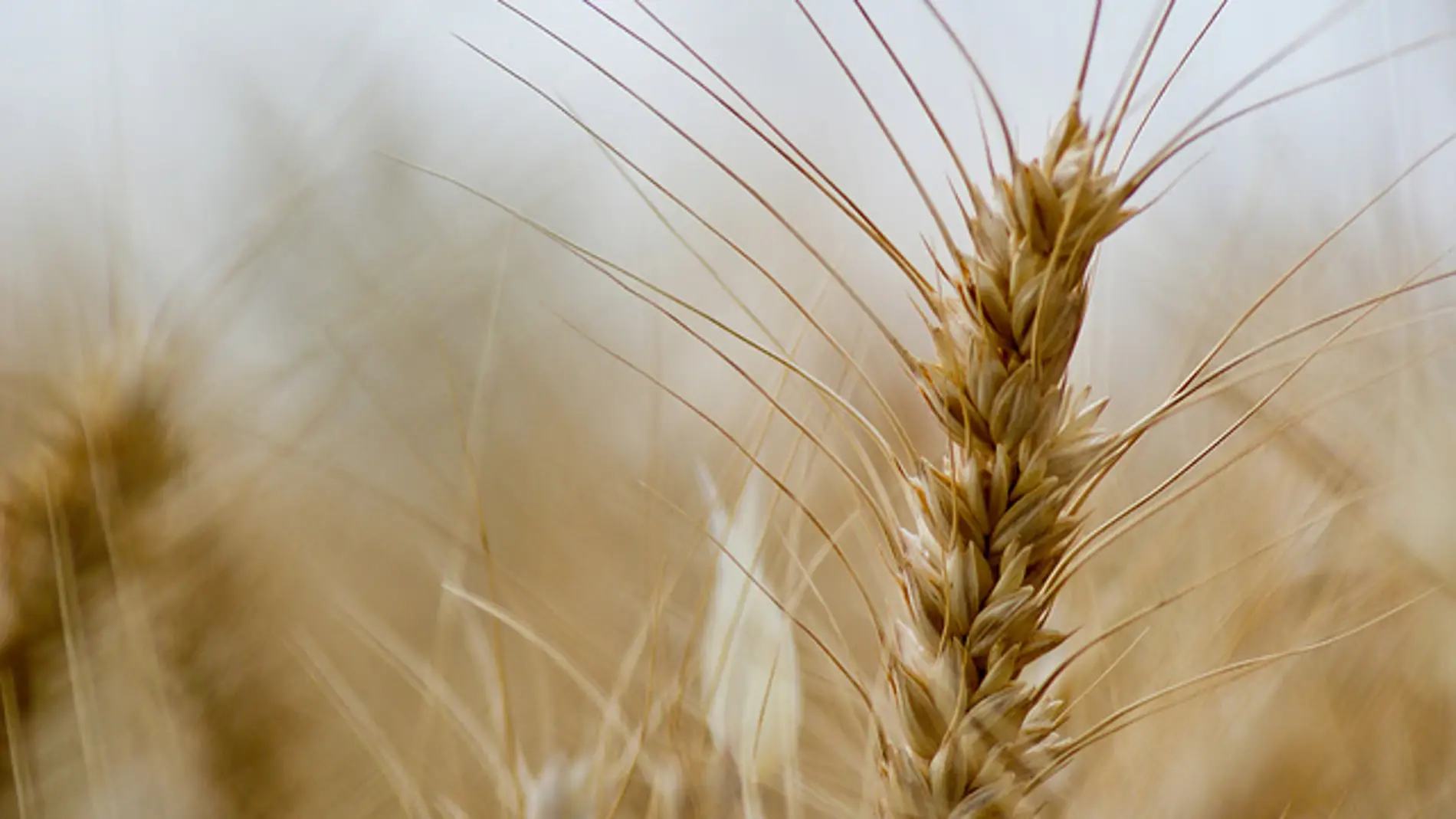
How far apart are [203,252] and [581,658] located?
61 centimetres

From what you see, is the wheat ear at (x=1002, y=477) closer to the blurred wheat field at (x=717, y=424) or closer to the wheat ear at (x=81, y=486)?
the blurred wheat field at (x=717, y=424)

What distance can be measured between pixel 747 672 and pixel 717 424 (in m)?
0.12

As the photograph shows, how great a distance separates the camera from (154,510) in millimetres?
500

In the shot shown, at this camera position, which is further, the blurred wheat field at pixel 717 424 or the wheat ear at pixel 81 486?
the wheat ear at pixel 81 486

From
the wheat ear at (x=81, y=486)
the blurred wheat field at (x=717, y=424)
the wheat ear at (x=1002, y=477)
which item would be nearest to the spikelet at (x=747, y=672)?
the blurred wheat field at (x=717, y=424)

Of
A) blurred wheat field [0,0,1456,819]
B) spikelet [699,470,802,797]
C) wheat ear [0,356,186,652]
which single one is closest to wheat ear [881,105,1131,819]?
blurred wheat field [0,0,1456,819]

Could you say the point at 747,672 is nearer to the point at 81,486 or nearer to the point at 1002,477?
the point at 1002,477

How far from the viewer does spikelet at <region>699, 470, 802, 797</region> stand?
44cm

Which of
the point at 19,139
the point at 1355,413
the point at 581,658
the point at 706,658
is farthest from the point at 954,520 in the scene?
the point at 19,139

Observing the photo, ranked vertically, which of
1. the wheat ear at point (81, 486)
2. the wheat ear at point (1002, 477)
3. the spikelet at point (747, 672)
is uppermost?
the wheat ear at point (1002, 477)

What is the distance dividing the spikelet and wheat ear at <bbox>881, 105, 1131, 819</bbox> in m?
0.11

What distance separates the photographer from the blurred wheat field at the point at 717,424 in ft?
1.08

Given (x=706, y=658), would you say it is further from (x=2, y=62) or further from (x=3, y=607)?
(x=2, y=62)

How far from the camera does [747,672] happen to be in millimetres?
452
